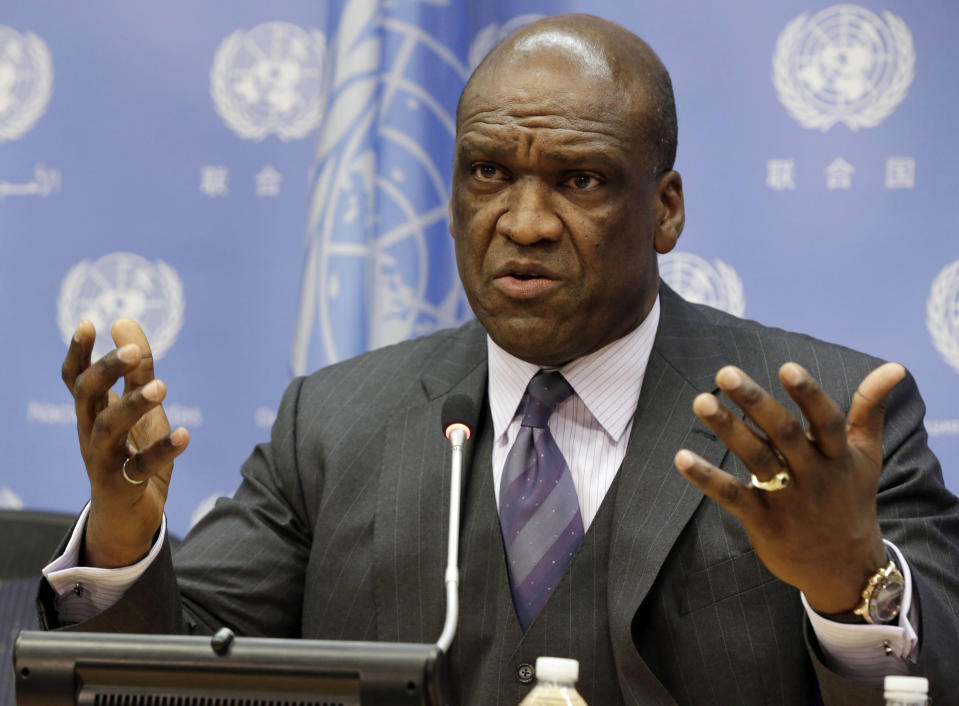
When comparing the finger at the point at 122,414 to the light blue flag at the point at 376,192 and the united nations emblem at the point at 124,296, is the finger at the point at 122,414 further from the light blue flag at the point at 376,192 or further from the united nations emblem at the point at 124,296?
the united nations emblem at the point at 124,296

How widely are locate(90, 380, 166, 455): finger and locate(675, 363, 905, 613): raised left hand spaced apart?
69cm

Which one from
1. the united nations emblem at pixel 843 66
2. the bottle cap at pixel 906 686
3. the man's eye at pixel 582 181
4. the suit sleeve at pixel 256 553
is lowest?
the suit sleeve at pixel 256 553

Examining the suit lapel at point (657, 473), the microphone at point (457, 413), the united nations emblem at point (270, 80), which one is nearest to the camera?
the microphone at point (457, 413)

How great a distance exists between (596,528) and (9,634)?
1.14 meters

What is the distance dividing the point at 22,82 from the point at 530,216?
202 centimetres

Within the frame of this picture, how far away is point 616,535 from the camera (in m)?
2.06

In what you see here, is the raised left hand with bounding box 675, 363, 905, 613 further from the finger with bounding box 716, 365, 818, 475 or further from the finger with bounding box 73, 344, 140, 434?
the finger with bounding box 73, 344, 140, 434

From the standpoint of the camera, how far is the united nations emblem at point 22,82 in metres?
3.46

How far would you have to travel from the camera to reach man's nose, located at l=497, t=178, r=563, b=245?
212 centimetres

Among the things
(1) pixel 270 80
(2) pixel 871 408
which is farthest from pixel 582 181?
(1) pixel 270 80

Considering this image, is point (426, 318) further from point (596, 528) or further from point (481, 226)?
point (596, 528)

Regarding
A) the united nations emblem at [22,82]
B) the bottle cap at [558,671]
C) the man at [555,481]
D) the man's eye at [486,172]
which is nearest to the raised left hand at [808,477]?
the man at [555,481]

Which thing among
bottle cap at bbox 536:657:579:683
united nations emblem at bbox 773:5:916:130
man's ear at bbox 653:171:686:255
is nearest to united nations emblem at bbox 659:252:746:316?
united nations emblem at bbox 773:5:916:130

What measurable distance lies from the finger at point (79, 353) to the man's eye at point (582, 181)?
92 centimetres
